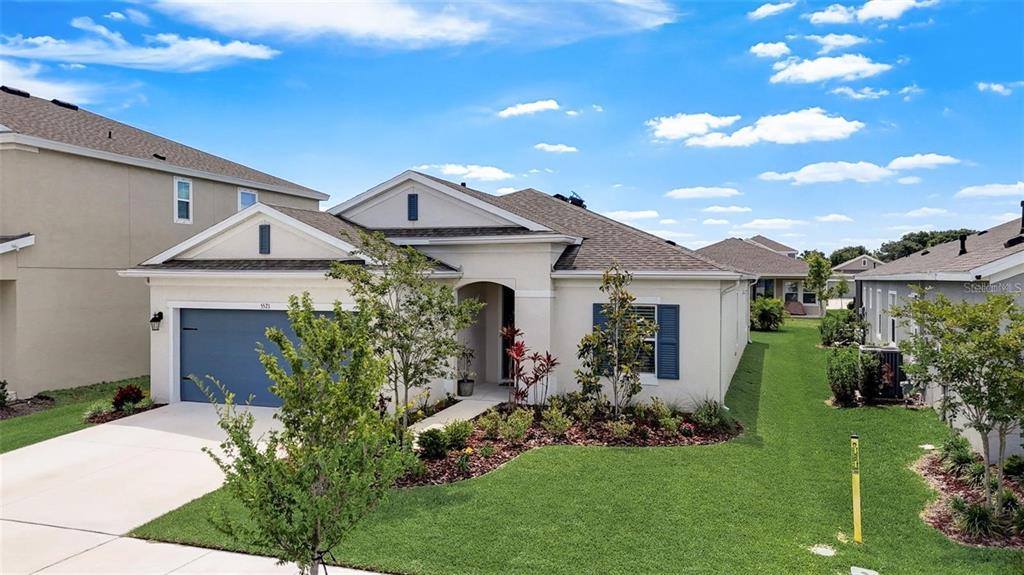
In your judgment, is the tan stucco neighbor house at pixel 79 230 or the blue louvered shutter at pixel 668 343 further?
the tan stucco neighbor house at pixel 79 230

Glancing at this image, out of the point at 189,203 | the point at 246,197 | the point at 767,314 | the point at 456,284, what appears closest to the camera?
the point at 456,284

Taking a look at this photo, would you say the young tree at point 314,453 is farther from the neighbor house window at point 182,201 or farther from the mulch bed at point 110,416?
the neighbor house window at point 182,201

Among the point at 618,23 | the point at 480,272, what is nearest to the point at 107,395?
the point at 480,272

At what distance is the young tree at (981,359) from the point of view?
7637 millimetres

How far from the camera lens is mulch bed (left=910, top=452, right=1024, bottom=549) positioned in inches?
295

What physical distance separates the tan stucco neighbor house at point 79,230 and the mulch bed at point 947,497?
19.2 meters

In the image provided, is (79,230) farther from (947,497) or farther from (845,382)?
(845,382)

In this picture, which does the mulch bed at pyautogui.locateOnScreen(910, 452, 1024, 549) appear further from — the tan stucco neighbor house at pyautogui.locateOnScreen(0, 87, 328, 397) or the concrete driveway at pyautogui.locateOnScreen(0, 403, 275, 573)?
the tan stucco neighbor house at pyautogui.locateOnScreen(0, 87, 328, 397)

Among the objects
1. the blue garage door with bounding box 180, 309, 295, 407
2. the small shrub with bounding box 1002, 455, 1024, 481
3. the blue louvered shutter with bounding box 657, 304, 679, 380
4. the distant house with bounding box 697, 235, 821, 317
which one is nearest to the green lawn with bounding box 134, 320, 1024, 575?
the small shrub with bounding box 1002, 455, 1024, 481

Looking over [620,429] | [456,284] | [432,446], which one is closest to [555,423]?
[620,429]

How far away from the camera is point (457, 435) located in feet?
35.6

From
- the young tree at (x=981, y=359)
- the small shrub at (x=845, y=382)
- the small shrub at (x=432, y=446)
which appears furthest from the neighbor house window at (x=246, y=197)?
the young tree at (x=981, y=359)

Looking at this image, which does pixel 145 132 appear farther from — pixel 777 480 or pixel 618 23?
pixel 777 480

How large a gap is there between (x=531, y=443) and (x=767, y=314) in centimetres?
2513
